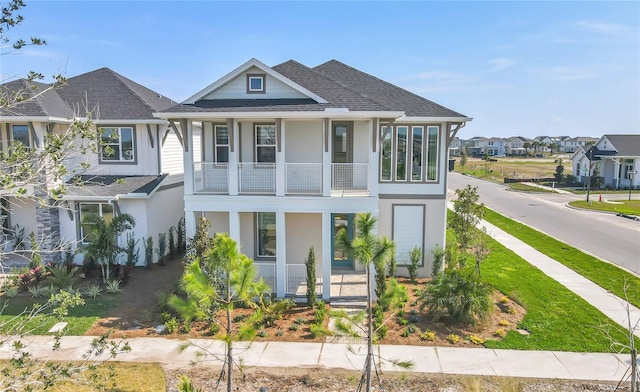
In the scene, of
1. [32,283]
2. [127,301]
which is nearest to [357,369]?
[127,301]

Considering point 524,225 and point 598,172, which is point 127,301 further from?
point 598,172

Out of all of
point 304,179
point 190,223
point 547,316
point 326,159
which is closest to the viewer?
point 547,316

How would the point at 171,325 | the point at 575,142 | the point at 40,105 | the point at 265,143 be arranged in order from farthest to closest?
the point at 575,142 < the point at 40,105 < the point at 265,143 < the point at 171,325

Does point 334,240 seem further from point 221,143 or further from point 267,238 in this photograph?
point 221,143

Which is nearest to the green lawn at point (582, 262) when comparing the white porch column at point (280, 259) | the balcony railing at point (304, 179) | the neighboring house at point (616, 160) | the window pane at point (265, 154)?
the balcony railing at point (304, 179)

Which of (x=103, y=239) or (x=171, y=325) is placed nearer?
(x=171, y=325)

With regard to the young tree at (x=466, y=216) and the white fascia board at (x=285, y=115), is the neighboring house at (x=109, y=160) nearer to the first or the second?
the white fascia board at (x=285, y=115)

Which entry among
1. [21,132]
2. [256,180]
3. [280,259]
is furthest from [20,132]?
[280,259]
